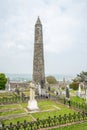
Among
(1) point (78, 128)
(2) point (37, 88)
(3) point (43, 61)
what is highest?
(3) point (43, 61)

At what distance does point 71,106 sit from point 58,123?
731 cm

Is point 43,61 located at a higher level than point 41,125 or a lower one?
higher

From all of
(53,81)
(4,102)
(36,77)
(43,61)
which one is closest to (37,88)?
(36,77)

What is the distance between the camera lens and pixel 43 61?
4019 cm

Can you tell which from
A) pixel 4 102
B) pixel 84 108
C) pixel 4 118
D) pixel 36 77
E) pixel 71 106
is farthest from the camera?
pixel 36 77

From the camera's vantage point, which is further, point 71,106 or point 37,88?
point 37,88

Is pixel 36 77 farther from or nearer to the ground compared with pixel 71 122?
farther from the ground

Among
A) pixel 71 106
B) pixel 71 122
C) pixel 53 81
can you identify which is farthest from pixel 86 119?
pixel 53 81

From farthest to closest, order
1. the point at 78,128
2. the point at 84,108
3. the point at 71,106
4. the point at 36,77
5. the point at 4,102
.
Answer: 1. the point at 36,77
2. the point at 4,102
3. the point at 71,106
4. the point at 84,108
5. the point at 78,128

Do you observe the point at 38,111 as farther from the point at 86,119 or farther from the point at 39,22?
the point at 39,22

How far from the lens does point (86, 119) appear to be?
15.8m

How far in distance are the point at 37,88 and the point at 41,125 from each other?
2307 cm

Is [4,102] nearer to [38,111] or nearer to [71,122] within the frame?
[38,111]

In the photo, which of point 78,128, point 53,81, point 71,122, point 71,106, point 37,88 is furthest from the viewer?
point 53,81
